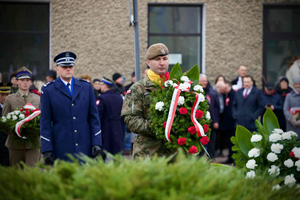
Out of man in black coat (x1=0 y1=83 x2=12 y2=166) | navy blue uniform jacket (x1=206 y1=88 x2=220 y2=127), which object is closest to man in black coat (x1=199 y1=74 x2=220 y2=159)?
navy blue uniform jacket (x1=206 y1=88 x2=220 y2=127)

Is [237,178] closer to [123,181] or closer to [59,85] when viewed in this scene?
[123,181]

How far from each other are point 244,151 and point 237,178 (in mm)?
1312

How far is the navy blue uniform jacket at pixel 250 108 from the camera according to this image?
8.41m

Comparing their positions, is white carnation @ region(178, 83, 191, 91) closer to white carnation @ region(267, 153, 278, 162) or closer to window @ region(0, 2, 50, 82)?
white carnation @ region(267, 153, 278, 162)

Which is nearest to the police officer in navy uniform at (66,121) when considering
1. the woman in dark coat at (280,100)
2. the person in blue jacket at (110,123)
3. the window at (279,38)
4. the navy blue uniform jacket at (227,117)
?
the person in blue jacket at (110,123)

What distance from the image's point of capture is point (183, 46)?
39.5ft

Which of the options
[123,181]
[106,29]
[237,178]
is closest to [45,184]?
[123,181]

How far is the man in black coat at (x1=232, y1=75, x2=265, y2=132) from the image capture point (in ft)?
27.6

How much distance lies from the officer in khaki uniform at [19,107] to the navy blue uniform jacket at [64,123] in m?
1.83

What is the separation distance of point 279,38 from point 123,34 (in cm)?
543

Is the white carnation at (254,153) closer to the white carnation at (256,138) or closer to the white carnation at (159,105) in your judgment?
the white carnation at (256,138)

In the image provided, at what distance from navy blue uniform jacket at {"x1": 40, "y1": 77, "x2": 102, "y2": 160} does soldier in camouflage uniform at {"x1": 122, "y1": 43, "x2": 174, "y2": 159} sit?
2.53ft

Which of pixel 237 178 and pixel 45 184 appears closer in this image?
pixel 45 184

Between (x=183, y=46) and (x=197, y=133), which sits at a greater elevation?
(x=183, y=46)
